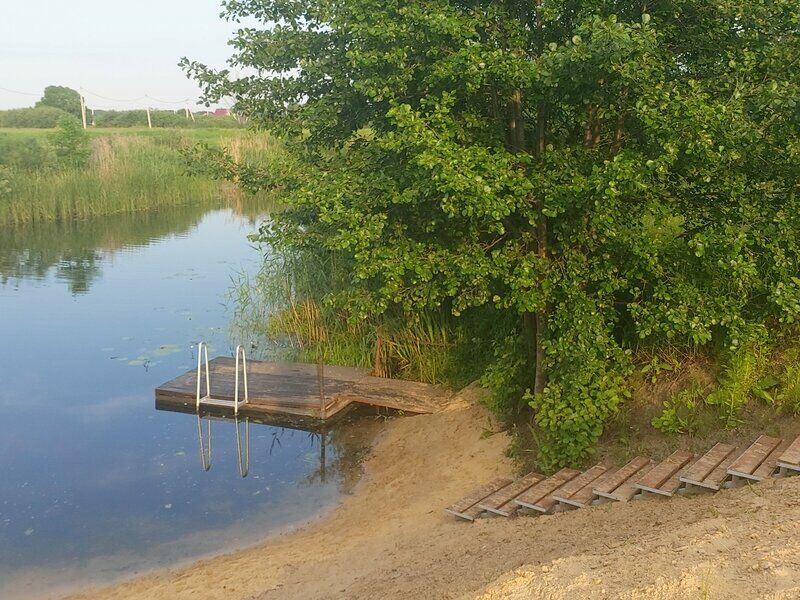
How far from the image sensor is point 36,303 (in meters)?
Answer: 15.7

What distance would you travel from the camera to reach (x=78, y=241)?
21969 millimetres

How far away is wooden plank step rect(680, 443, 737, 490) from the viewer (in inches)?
215

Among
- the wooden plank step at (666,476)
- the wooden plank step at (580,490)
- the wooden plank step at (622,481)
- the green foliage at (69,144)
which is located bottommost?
the wooden plank step at (580,490)

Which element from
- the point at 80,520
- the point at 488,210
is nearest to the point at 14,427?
the point at 80,520

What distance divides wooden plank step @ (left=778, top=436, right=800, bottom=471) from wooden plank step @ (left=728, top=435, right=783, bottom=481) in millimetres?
144

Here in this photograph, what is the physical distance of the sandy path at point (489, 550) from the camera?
13.2 feet

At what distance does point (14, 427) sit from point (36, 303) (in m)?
6.77

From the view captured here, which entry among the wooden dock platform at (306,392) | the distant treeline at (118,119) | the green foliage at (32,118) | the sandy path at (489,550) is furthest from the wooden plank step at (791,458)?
the green foliage at (32,118)

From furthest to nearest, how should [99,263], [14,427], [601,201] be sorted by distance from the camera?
[99,263], [14,427], [601,201]

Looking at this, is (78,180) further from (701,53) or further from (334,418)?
(701,53)

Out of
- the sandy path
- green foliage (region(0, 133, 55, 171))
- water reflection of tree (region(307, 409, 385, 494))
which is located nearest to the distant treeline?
green foliage (region(0, 133, 55, 171))

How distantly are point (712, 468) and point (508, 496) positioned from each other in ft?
5.08

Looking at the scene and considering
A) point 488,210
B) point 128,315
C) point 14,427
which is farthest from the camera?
point 128,315

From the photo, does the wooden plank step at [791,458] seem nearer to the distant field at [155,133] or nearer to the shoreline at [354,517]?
the shoreline at [354,517]
